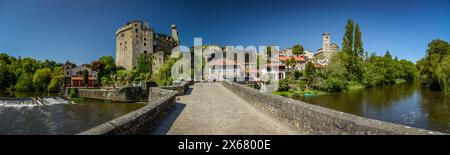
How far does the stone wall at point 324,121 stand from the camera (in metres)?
4.28

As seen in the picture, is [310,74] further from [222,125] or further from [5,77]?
[5,77]

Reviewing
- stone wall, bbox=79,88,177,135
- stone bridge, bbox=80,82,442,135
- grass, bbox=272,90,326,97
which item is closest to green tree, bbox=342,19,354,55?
grass, bbox=272,90,326,97

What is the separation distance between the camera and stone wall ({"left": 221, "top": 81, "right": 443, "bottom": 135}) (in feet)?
14.0

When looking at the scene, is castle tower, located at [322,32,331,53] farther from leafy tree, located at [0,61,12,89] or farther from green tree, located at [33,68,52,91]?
leafy tree, located at [0,61,12,89]

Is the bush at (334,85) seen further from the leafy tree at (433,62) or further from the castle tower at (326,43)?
the castle tower at (326,43)

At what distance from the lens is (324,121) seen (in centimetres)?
567

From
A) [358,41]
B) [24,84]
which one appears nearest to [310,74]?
[358,41]

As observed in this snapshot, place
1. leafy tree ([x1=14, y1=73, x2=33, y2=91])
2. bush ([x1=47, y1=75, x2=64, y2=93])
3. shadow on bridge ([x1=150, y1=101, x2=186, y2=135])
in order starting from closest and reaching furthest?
shadow on bridge ([x1=150, y1=101, x2=186, y2=135]) → bush ([x1=47, y1=75, x2=64, y2=93]) → leafy tree ([x1=14, y1=73, x2=33, y2=91])

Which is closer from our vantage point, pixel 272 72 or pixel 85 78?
pixel 85 78

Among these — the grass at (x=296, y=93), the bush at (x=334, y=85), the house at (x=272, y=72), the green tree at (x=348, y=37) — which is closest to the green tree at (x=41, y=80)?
the house at (x=272, y=72)

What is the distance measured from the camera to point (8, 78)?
70500 millimetres
